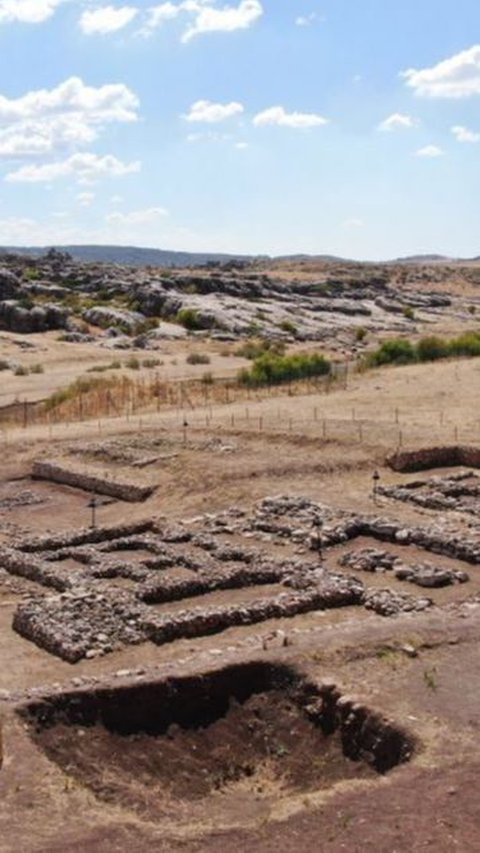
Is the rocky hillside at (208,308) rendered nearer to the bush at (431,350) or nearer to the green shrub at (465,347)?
the green shrub at (465,347)

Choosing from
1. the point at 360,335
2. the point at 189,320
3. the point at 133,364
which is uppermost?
the point at 189,320

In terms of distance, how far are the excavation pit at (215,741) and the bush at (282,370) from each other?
3399cm

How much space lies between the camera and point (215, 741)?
13438 mm

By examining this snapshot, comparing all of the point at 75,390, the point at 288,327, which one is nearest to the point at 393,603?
the point at 75,390

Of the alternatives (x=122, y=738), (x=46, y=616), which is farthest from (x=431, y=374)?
(x=122, y=738)

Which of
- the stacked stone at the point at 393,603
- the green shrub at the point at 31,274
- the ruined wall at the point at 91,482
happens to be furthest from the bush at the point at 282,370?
the green shrub at the point at 31,274

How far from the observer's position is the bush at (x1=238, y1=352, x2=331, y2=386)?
48.0 metres

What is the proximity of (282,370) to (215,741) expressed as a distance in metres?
36.0

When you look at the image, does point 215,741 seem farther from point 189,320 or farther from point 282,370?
point 189,320

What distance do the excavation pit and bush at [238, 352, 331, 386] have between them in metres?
34.0

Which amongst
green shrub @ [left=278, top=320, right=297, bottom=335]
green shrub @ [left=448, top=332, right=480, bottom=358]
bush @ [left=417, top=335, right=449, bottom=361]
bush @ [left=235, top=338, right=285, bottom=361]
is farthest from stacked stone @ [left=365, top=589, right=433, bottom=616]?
green shrub @ [left=278, top=320, right=297, bottom=335]

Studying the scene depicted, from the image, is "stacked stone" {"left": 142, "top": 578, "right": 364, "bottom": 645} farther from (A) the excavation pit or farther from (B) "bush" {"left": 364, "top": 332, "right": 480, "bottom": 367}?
(B) "bush" {"left": 364, "top": 332, "right": 480, "bottom": 367}

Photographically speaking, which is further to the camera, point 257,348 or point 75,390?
point 257,348

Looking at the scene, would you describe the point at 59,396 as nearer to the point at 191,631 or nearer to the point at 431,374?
the point at 431,374
